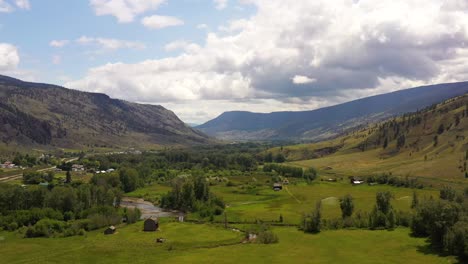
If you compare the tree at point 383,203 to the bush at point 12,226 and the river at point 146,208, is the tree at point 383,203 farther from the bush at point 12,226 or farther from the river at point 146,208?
the bush at point 12,226

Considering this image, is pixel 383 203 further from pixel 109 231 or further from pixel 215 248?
pixel 109 231

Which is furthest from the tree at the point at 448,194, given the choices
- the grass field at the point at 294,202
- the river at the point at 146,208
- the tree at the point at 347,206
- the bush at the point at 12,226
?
the bush at the point at 12,226

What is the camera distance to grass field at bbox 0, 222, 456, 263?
87438 millimetres

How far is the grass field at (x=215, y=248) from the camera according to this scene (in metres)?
87.4

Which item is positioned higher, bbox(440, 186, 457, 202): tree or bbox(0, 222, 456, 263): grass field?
bbox(440, 186, 457, 202): tree

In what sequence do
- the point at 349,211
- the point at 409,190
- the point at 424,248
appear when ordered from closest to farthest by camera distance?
the point at 424,248
the point at 349,211
the point at 409,190

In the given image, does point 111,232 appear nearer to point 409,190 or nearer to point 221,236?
point 221,236

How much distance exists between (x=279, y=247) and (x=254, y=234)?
53.0 ft

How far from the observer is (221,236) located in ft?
369

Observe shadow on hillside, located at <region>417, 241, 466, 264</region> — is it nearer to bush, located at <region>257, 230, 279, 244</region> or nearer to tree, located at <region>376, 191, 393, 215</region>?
tree, located at <region>376, 191, 393, 215</region>

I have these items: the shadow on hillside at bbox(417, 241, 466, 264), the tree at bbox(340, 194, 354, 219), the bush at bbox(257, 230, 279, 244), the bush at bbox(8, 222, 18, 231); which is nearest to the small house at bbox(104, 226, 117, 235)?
the bush at bbox(8, 222, 18, 231)

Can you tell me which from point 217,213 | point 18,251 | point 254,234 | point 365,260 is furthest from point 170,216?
point 365,260

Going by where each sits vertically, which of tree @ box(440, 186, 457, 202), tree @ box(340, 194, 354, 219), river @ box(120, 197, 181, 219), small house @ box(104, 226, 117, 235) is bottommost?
river @ box(120, 197, 181, 219)

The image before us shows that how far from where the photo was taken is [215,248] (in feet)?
325
